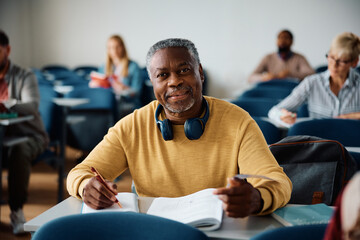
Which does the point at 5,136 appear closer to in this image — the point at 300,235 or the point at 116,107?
the point at 116,107

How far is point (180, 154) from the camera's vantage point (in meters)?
1.42

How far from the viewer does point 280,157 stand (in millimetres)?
1512

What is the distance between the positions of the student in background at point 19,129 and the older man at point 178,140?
4.74 ft

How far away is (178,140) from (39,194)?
2.35 m

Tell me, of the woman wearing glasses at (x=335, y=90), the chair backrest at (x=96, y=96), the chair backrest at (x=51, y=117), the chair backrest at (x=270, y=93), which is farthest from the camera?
the chair backrest at (x=96, y=96)

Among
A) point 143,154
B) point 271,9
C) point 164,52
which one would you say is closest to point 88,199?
point 143,154

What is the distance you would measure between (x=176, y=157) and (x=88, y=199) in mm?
369

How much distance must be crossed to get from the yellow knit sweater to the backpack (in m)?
0.18

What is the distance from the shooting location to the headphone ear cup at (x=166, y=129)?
141cm

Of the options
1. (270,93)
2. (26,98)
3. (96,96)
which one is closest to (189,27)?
(96,96)

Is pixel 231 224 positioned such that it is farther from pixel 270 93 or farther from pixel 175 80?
pixel 270 93

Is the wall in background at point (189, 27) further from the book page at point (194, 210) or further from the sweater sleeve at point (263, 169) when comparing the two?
the book page at point (194, 210)

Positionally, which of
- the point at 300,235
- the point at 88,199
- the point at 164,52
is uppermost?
the point at 164,52

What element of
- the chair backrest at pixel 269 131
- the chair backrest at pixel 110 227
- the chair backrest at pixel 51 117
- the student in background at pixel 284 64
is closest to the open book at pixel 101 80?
the chair backrest at pixel 51 117
